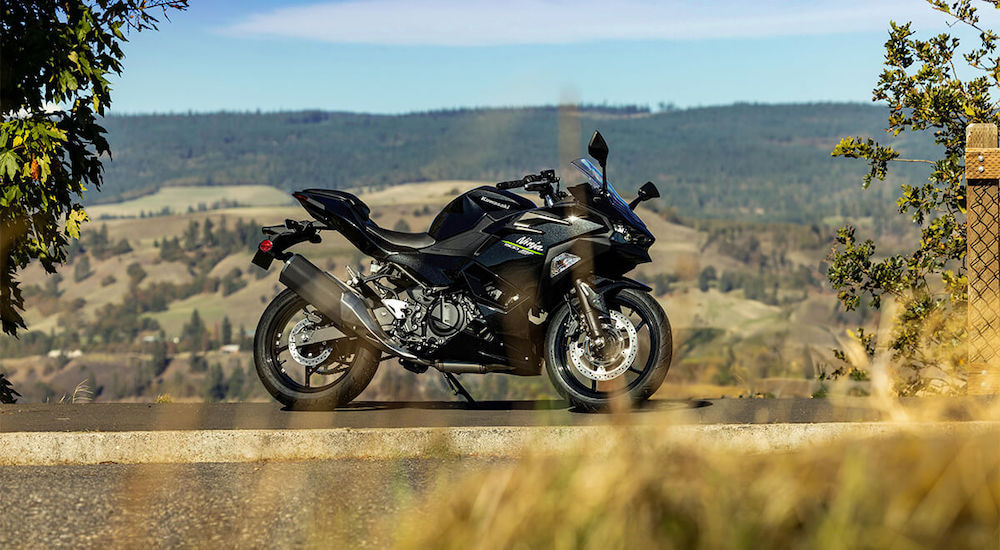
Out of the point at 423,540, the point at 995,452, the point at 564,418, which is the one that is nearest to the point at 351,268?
the point at 564,418

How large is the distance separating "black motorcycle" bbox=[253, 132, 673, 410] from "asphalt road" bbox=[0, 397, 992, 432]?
11.6 inches

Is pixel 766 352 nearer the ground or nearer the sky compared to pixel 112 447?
nearer the sky

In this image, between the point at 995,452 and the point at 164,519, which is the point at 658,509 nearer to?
the point at 995,452

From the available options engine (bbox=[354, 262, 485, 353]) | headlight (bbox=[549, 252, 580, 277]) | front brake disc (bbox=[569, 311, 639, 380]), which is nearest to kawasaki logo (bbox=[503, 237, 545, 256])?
headlight (bbox=[549, 252, 580, 277])

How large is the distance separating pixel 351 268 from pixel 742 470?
447 centimetres

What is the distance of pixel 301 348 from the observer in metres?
7.48

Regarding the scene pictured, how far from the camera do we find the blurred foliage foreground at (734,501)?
2979 millimetres

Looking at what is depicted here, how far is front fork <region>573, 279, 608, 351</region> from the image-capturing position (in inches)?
277

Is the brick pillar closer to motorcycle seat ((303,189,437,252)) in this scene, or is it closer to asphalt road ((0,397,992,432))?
asphalt road ((0,397,992,432))

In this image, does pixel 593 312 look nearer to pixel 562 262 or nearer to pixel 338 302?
pixel 562 262

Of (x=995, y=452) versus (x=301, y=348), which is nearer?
(x=995, y=452)

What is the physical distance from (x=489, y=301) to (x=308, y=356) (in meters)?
1.33

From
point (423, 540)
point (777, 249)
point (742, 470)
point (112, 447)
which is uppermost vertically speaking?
point (742, 470)

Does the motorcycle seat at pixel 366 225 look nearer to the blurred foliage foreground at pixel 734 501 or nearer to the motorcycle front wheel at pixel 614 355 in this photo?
the motorcycle front wheel at pixel 614 355
